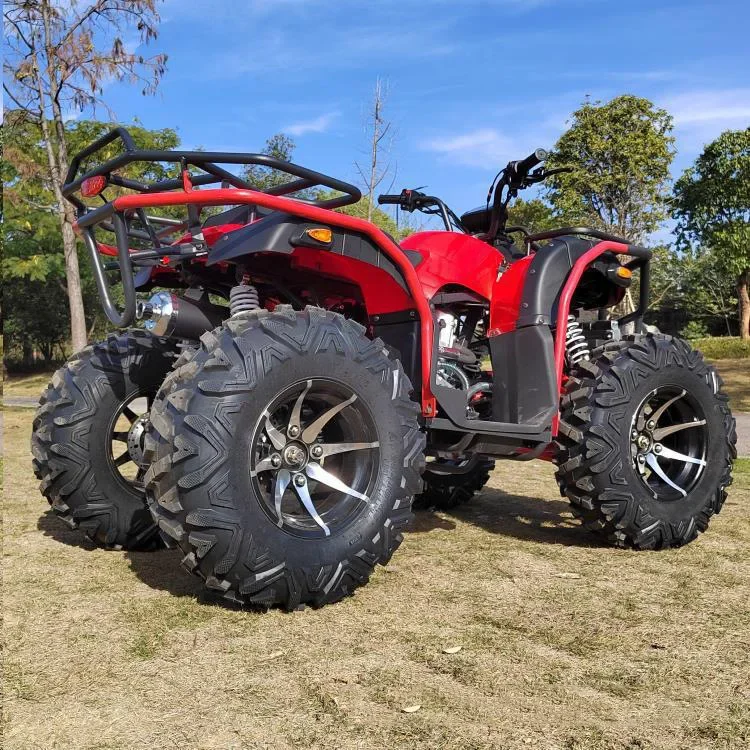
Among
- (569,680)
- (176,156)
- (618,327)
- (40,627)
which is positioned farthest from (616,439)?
(40,627)

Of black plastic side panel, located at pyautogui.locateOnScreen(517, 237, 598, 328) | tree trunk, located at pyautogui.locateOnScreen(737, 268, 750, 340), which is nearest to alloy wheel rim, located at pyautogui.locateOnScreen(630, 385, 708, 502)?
black plastic side panel, located at pyautogui.locateOnScreen(517, 237, 598, 328)

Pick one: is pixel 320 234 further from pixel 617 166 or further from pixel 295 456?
pixel 617 166

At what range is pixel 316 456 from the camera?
3209 mm

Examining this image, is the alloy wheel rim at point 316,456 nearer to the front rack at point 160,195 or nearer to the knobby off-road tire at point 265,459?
the knobby off-road tire at point 265,459

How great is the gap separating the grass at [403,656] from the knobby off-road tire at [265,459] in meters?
0.19

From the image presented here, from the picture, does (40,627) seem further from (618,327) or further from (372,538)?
(618,327)

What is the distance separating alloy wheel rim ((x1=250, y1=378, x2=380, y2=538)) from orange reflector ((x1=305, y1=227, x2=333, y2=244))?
0.58 m

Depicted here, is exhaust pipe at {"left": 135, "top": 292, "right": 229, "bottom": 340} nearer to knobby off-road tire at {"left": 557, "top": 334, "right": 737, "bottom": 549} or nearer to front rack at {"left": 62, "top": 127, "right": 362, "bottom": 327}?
front rack at {"left": 62, "top": 127, "right": 362, "bottom": 327}

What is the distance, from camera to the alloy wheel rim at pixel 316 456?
3098mm

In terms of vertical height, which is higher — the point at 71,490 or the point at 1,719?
the point at 71,490

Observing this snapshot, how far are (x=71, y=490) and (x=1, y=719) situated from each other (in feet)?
5.92

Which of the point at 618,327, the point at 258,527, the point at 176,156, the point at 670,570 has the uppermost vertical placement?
the point at 176,156

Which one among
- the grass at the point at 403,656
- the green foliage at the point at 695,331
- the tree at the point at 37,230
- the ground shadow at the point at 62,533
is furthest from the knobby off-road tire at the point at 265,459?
the green foliage at the point at 695,331

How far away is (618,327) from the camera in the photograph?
15.7ft
